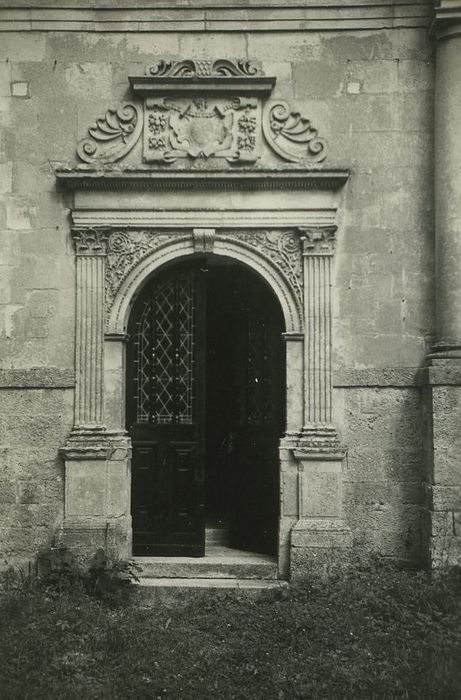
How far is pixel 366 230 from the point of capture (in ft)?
23.6

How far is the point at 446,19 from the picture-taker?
6910 millimetres

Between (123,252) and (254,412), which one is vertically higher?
(123,252)

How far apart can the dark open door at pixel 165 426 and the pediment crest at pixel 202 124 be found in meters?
1.33

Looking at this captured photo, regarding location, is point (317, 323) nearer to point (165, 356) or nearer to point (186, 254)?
point (186, 254)

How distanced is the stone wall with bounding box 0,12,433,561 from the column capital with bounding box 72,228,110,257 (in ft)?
0.45

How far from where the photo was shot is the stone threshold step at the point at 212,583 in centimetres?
679

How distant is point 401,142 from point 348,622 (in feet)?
14.7

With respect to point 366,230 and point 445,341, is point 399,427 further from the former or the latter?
point 366,230

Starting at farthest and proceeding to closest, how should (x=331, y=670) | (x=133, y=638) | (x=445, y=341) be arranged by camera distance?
1. (x=445, y=341)
2. (x=133, y=638)
3. (x=331, y=670)

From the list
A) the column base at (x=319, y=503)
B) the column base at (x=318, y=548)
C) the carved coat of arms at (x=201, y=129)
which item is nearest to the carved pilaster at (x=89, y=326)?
the carved coat of arms at (x=201, y=129)

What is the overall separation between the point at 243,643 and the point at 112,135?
15.8 feet

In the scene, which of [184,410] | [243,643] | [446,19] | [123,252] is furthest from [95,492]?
[446,19]

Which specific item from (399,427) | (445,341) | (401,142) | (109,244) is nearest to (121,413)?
(109,244)

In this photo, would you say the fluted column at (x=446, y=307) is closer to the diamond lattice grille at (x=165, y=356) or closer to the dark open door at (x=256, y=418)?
the dark open door at (x=256, y=418)
